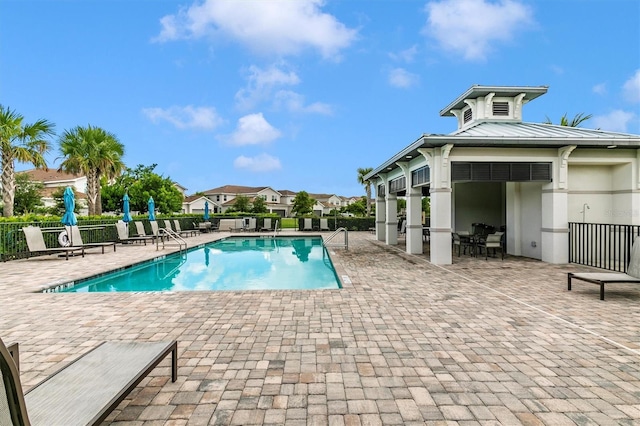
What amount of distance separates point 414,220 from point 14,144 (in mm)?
19947

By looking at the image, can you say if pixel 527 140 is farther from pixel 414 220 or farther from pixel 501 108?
pixel 414 220

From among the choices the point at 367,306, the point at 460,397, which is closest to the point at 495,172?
the point at 367,306

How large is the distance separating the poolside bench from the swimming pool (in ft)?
18.3

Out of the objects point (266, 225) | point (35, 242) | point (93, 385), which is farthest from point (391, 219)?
point (93, 385)

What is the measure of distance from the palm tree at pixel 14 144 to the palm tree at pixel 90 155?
100 inches

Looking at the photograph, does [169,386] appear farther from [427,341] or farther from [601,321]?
[601,321]

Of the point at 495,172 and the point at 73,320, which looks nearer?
the point at 73,320

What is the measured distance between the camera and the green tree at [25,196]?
40219 mm

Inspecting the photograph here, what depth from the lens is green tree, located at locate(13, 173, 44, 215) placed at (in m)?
40.2

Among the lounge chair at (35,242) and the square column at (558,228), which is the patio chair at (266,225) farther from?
the square column at (558,228)

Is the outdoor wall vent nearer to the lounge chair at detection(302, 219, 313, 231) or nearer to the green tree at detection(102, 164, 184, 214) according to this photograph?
the lounge chair at detection(302, 219, 313, 231)

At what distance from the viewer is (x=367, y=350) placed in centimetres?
396

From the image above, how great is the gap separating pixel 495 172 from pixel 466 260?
116 inches

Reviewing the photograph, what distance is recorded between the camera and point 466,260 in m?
11.5
